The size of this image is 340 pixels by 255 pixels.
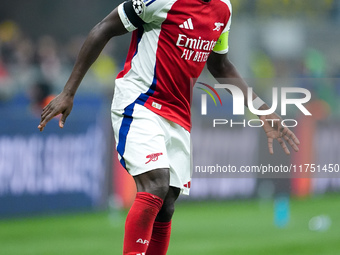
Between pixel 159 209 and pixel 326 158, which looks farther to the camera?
pixel 326 158

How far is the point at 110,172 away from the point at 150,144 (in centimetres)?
620

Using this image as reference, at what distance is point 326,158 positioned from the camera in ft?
43.3

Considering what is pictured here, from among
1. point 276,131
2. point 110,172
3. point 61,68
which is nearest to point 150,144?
point 276,131

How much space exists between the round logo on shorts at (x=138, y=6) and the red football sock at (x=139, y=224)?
1148 millimetres

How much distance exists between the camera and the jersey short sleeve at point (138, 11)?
4.85m

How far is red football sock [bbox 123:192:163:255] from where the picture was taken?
4.65 m

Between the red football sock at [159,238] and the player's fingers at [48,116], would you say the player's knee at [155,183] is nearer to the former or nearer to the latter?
the red football sock at [159,238]

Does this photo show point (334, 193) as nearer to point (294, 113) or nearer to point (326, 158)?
point (326, 158)

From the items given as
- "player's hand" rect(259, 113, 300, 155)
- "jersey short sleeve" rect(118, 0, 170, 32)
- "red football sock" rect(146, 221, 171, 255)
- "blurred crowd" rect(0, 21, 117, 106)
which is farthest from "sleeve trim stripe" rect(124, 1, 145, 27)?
"blurred crowd" rect(0, 21, 117, 106)

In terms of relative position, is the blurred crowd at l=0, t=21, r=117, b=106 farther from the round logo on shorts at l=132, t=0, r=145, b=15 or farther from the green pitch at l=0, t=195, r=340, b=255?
the round logo on shorts at l=132, t=0, r=145, b=15

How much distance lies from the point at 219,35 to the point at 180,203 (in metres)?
6.76

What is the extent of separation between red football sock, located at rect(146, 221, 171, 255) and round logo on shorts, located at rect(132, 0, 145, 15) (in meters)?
1.42

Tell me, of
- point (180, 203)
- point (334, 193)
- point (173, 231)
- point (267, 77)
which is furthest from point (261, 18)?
point (173, 231)

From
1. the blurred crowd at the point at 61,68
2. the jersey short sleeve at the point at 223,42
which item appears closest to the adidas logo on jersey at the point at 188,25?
the jersey short sleeve at the point at 223,42
